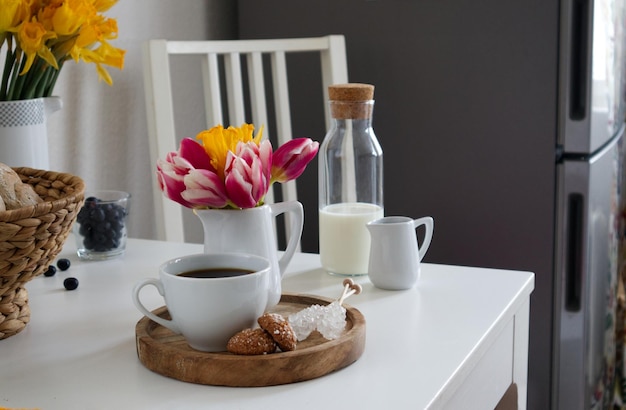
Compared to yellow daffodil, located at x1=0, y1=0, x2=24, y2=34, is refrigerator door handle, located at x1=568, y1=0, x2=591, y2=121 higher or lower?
lower

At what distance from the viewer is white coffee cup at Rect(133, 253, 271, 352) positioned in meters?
0.77

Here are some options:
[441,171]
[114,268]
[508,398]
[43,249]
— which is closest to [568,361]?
[441,171]

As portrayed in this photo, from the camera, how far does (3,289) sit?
828mm

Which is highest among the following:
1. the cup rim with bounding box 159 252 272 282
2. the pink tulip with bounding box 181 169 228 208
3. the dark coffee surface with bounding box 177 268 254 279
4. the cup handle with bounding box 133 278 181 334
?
the pink tulip with bounding box 181 169 228 208

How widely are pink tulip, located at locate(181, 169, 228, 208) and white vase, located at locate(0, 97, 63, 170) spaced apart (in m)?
0.36

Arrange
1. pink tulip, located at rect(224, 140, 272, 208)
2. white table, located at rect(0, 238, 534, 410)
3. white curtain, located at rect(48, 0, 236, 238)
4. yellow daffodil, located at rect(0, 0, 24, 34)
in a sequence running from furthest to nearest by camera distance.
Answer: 1. white curtain, located at rect(48, 0, 236, 238)
2. yellow daffodil, located at rect(0, 0, 24, 34)
3. pink tulip, located at rect(224, 140, 272, 208)
4. white table, located at rect(0, 238, 534, 410)

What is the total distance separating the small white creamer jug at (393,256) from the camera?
1034mm

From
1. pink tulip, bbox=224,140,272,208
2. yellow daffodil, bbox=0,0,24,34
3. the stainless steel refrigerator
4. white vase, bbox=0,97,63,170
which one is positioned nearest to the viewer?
pink tulip, bbox=224,140,272,208

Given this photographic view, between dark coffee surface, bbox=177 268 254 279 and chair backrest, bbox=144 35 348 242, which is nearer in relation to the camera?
dark coffee surface, bbox=177 268 254 279

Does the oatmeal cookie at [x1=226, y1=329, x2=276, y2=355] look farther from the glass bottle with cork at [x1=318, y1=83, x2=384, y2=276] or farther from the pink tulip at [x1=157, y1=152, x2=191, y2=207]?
the glass bottle with cork at [x1=318, y1=83, x2=384, y2=276]

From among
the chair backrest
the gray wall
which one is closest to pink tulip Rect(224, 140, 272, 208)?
the chair backrest

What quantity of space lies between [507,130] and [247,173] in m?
0.97

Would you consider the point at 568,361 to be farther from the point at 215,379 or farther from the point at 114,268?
the point at 215,379

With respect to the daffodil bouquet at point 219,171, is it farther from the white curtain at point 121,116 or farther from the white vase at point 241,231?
the white curtain at point 121,116
